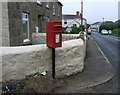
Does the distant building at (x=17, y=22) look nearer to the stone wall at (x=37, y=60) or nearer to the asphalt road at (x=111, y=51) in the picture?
the stone wall at (x=37, y=60)

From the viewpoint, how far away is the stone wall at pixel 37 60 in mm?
4230

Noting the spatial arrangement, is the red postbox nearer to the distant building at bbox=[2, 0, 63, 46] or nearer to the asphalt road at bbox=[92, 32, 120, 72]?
the asphalt road at bbox=[92, 32, 120, 72]

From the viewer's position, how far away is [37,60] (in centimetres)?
468

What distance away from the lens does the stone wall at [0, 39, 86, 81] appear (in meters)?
4.23

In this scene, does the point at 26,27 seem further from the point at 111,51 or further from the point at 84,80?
the point at 84,80

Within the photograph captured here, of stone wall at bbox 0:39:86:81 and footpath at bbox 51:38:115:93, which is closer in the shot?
stone wall at bbox 0:39:86:81

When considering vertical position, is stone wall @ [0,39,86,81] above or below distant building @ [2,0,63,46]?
below

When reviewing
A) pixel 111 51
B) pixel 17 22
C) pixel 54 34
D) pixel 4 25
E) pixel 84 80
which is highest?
pixel 17 22

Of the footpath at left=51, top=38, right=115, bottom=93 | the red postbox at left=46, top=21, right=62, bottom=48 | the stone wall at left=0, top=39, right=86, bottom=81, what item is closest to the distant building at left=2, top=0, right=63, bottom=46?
the stone wall at left=0, top=39, right=86, bottom=81

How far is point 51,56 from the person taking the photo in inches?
197

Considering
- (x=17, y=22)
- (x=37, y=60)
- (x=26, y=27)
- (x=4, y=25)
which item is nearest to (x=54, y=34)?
(x=37, y=60)

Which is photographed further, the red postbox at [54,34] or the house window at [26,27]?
the house window at [26,27]

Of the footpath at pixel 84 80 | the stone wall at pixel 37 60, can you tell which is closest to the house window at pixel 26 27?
the stone wall at pixel 37 60

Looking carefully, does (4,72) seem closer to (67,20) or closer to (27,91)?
(27,91)
